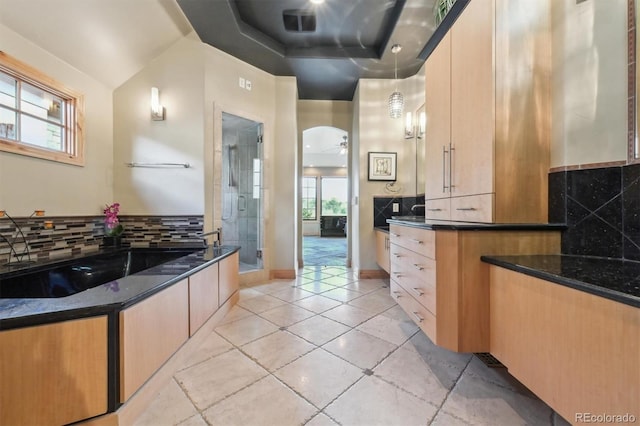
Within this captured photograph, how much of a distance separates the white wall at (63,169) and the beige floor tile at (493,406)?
3245 mm

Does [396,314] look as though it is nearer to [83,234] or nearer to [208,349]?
[208,349]

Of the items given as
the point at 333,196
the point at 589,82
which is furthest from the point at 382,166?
the point at 333,196

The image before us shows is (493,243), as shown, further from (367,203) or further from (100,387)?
(367,203)

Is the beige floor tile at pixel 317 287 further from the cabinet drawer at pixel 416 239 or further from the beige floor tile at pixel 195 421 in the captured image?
the beige floor tile at pixel 195 421

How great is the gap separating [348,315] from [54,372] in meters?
1.89

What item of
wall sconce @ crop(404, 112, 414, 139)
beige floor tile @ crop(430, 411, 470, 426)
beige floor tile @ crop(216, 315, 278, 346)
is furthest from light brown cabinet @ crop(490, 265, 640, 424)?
wall sconce @ crop(404, 112, 414, 139)

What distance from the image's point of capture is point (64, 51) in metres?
2.13

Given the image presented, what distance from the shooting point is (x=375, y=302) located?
2.62 meters

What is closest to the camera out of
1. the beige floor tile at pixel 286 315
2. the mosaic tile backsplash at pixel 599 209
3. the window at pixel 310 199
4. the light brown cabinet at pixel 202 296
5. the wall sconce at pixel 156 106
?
the mosaic tile backsplash at pixel 599 209

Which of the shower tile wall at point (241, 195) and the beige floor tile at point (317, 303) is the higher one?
the shower tile wall at point (241, 195)

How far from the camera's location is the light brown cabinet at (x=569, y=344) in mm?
697

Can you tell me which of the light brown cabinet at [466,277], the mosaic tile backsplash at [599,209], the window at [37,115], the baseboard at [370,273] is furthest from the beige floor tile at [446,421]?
the window at [37,115]

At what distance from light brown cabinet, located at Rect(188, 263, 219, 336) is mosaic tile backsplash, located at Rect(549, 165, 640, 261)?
2.30m

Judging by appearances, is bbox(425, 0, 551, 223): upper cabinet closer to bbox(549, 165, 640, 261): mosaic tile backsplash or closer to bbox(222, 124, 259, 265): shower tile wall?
bbox(549, 165, 640, 261): mosaic tile backsplash
